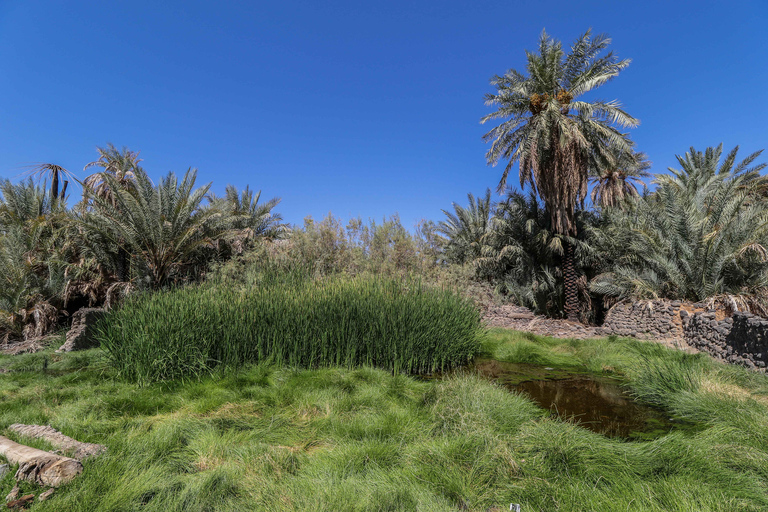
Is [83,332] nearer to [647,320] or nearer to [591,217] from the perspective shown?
[647,320]

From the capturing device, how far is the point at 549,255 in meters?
16.6

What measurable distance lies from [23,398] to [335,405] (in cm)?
382

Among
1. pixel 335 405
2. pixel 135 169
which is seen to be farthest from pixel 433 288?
pixel 135 169

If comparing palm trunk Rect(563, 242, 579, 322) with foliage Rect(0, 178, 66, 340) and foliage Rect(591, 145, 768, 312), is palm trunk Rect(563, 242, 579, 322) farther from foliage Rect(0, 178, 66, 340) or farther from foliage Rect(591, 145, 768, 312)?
foliage Rect(0, 178, 66, 340)

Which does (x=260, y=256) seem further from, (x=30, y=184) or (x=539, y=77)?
(x=539, y=77)

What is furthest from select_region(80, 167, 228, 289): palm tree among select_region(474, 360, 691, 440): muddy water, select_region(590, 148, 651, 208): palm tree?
select_region(590, 148, 651, 208): palm tree

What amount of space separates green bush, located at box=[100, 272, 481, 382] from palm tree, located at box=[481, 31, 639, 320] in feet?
29.1

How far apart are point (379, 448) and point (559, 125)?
13.4 meters

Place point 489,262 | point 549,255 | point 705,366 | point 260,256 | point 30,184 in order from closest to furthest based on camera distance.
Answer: point 705,366 → point 260,256 → point 30,184 → point 549,255 → point 489,262

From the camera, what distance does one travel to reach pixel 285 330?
6281 mm

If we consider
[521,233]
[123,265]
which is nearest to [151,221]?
[123,265]

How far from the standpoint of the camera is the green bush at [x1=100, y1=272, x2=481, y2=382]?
221 inches

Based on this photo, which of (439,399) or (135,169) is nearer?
(439,399)

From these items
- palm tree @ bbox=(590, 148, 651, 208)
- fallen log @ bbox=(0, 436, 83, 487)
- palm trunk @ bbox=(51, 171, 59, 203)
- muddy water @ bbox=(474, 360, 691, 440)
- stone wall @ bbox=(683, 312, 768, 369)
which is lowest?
muddy water @ bbox=(474, 360, 691, 440)
